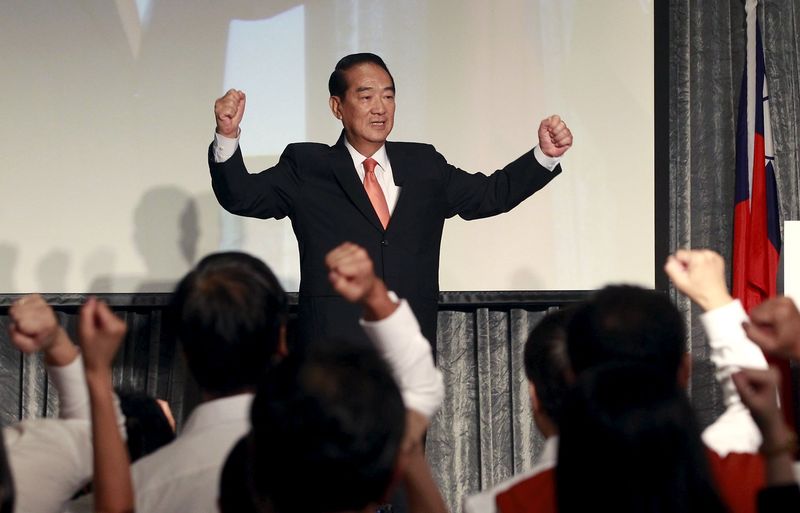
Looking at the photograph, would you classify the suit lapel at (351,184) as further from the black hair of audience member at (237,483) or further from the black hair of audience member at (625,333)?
the black hair of audience member at (237,483)

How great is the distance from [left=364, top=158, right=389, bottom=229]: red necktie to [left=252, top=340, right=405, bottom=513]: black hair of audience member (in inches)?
77.2

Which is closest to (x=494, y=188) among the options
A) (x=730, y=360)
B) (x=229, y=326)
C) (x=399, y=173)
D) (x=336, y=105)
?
(x=399, y=173)

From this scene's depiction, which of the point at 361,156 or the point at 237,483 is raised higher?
the point at 361,156

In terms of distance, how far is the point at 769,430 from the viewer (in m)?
1.08

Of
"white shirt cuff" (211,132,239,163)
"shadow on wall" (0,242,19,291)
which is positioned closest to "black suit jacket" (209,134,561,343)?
"white shirt cuff" (211,132,239,163)

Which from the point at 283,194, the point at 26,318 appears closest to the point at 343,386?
the point at 26,318

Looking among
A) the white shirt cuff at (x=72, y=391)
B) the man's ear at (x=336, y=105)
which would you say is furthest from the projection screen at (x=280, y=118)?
the white shirt cuff at (x=72, y=391)

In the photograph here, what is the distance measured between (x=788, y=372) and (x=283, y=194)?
6.37ft

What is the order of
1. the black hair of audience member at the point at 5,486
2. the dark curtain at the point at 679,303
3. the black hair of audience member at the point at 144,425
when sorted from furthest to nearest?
1. the dark curtain at the point at 679,303
2. the black hair of audience member at the point at 144,425
3. the black hair of audience member at the point at 5,486

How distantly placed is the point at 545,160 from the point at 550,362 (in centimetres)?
154

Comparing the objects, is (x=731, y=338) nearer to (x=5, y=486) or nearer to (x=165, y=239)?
(x=5, y=486)

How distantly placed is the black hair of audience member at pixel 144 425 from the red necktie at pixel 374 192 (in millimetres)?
1378

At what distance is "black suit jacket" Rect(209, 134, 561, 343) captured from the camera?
115 inches

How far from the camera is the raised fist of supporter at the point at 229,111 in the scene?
2.68m
